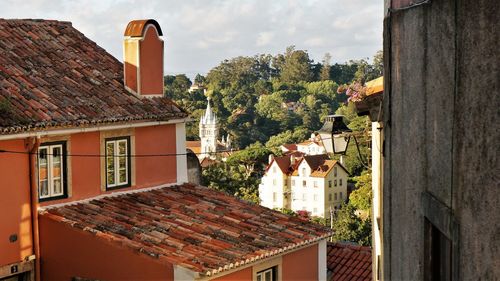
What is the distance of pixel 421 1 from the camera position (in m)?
5.13

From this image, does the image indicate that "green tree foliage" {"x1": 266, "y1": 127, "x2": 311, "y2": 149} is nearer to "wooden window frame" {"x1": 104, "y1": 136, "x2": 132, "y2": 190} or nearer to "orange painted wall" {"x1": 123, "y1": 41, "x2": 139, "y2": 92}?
"orange painted wall" {"x1": 123, "y1": 41, "x2": 139, "y2": 92}

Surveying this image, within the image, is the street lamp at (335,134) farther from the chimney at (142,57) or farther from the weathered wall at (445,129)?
the chimney at (142,57)

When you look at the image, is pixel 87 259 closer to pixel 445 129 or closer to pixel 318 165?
pixel 445 129

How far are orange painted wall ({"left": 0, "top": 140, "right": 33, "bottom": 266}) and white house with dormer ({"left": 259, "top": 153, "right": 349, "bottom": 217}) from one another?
7132cm

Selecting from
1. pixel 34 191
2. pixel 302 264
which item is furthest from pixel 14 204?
pixel 302 264

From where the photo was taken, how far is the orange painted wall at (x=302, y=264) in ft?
47.7

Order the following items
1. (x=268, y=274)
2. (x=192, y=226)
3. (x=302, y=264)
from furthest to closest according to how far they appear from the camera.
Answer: (x=302, y=264) → (x=268, y=274) → (x=192, y=226)

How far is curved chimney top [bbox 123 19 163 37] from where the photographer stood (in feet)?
54.1

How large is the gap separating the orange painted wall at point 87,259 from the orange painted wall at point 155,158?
2592mm

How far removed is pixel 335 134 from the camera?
11.9 m

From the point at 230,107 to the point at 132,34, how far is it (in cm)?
12041

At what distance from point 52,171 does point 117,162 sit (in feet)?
5.68

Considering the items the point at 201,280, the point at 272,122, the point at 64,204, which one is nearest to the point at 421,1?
the point at 201,280

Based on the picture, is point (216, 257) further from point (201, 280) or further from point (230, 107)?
point (230, 107)
